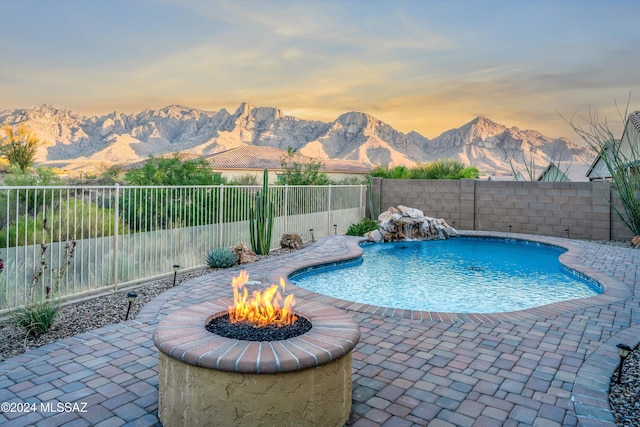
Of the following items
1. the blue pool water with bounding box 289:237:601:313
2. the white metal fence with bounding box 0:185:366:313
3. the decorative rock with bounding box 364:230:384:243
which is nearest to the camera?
the white metal fence with bounding box 0:185:366:313

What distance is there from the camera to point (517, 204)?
545 inches

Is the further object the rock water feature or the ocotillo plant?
the rock water feature

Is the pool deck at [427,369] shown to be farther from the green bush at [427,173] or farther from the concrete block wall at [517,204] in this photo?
the green bush at [427,173]

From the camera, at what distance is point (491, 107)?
28.8 metres

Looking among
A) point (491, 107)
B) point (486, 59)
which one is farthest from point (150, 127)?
point (486, 59)

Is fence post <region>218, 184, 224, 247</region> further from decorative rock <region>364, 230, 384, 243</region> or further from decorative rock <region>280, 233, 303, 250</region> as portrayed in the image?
decorative rock <region>364, 230, 384, 243</region>

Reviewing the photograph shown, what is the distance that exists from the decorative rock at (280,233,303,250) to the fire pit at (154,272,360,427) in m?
7.32

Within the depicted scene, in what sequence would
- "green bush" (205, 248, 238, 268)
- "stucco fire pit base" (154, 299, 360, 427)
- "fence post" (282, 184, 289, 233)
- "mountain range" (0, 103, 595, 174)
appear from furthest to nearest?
"mountain range" (0, 103, 595, 174) < "fence post" (282, 184, 289, 233) < "green bush" (205, 248, 238, 268) < "stucco fire pit base" (154, 299, 360, 427)

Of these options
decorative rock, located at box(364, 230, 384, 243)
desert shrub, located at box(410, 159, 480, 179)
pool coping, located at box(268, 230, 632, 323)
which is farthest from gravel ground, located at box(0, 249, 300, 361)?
desert shrub, located at box(410, 159, 480, 179)

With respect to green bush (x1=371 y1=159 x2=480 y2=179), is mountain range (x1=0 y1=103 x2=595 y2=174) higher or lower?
higher

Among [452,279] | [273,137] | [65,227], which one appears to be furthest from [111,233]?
[273,137]

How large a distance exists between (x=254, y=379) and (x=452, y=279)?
21.3ft

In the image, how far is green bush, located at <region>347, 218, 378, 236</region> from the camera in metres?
13.2

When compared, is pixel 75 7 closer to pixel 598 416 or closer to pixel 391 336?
pixel 391 336
